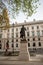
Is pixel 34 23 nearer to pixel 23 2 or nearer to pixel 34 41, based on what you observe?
pixel 34 41

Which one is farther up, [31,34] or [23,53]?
[31,34]

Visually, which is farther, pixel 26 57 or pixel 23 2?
pixel 26 57

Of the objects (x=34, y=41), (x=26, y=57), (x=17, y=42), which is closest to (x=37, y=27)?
(x=34, y=41)

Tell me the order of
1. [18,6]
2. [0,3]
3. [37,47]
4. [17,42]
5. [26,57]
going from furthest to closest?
[17,42]
[37,47]
[26,57]
[18,6]
[0,3]

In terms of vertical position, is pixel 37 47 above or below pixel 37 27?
below

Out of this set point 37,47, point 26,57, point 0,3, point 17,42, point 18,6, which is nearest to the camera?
point 0,3

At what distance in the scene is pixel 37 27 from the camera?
210ft

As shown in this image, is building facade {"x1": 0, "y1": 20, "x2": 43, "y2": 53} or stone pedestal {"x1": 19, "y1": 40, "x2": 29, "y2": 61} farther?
building facade {"x1": 0, "y1": 20, "x2": 43, "y2": 53}

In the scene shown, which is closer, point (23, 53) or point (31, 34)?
point (23, 53)

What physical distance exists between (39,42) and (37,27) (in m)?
7.77

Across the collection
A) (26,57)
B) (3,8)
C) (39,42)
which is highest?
(39,42)

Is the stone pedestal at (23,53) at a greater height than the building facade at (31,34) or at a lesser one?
lesser

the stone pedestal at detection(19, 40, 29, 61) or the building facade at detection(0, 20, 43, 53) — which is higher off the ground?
the building facade at detection(0, 20, 43, 53)

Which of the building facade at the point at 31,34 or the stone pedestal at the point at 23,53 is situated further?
the building facade at the point at 31,34
